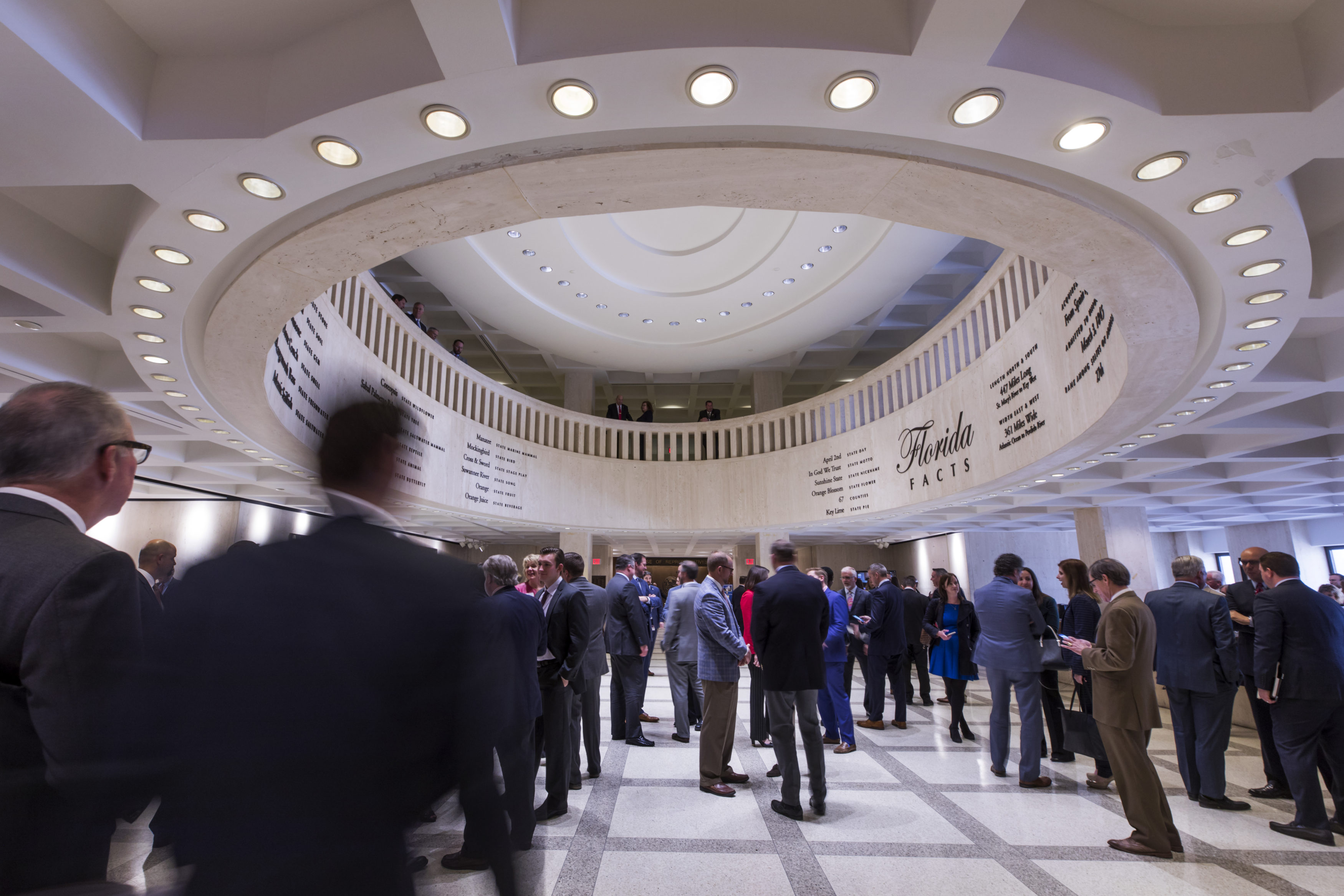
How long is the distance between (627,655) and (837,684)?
1.87m

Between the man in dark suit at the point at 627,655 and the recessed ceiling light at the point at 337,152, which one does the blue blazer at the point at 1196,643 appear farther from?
the recessed ceiling light at the point at 337,152

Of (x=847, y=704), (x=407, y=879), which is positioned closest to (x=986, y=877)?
(x=847, y=704)

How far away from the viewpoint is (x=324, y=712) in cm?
88

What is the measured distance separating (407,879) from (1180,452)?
9434 millimetres

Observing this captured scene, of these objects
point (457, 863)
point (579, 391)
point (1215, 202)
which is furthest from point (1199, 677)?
point (579, 391)

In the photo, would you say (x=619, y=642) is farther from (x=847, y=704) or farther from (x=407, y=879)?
(x=407, y=879)

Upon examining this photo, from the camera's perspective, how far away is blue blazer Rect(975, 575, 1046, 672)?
450 centimetres

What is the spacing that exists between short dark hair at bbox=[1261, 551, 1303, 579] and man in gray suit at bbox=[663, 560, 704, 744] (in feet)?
12.7

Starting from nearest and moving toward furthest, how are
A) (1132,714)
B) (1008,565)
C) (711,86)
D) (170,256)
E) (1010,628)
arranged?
(711,86)
(170,256)
(1132,714)
(1010,628)
(1008,565)

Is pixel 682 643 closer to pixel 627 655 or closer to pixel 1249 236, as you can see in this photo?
pixel 627 655

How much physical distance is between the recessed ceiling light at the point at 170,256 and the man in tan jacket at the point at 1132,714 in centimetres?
513

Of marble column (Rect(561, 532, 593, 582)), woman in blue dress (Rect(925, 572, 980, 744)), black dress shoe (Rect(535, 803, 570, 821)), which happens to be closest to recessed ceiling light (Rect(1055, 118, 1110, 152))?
black dress shoe (Rect(535, 803, 570, 821))

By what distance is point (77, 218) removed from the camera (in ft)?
11.2

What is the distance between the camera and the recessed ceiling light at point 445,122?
90.4 inches
